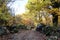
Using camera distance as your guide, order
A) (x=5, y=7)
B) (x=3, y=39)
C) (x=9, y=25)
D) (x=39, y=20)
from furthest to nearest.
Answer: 1. (x=39, y=20)
2. (x=9, y=25)
3. (x=5, y=7)
4. (x=3, y=39)

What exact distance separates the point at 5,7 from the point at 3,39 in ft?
9.87

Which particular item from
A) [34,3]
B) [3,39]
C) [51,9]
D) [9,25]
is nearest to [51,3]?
[51,9]

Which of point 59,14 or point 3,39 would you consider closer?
point 3,39

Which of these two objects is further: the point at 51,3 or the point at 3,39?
the point at 51,3

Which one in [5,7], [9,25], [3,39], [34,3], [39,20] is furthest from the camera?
[39,20]

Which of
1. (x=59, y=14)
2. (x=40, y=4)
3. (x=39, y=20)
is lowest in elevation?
(x=39, y=20)

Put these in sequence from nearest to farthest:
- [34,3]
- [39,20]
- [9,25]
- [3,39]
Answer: [3,39] → [9,25] → [34,3] → [39,20]

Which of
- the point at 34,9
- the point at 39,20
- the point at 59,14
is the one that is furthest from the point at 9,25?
the point at 39,20

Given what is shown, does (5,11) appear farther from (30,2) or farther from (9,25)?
(30,2)

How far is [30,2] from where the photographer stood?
2217 cm

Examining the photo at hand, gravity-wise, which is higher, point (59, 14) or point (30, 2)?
point (30, 2)

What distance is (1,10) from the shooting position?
13102 mm

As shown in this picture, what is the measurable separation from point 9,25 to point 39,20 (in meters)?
8.23

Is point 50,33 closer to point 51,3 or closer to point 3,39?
point 3,39
